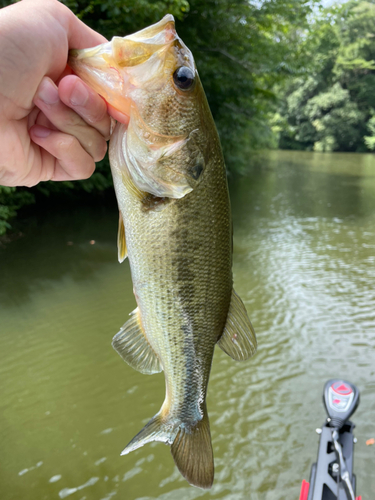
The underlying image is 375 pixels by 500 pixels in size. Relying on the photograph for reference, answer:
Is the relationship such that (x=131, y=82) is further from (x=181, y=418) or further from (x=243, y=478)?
(x=243, y=478)

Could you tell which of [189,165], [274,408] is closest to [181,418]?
[189,165]

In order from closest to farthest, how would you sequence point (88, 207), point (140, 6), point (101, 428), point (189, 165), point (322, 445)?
point (189, 165) → point (322, 445) → point (101, 428) → point (140, 6) → point (88, 207)

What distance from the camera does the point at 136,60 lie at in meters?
1.22

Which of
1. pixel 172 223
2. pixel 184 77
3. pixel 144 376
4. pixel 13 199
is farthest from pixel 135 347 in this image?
pixel 13 199

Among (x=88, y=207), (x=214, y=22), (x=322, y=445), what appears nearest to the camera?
(x=322, y=445)

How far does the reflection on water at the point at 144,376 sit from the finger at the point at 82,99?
11.2ft


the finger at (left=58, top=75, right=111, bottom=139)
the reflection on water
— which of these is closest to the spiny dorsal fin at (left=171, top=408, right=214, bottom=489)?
the finger at (left=58, top=75, right=111, bottom=139)

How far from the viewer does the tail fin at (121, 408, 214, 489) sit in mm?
1547

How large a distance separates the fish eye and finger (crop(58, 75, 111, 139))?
0.87 ft

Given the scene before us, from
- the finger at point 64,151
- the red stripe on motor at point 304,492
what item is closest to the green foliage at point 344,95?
the red stripe on motor at point 304,492

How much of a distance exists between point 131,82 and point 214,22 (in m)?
11.0

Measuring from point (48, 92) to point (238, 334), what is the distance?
44.2 inches

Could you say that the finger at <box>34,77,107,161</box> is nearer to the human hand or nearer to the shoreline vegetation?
the human hand

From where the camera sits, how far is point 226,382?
16.2ft
